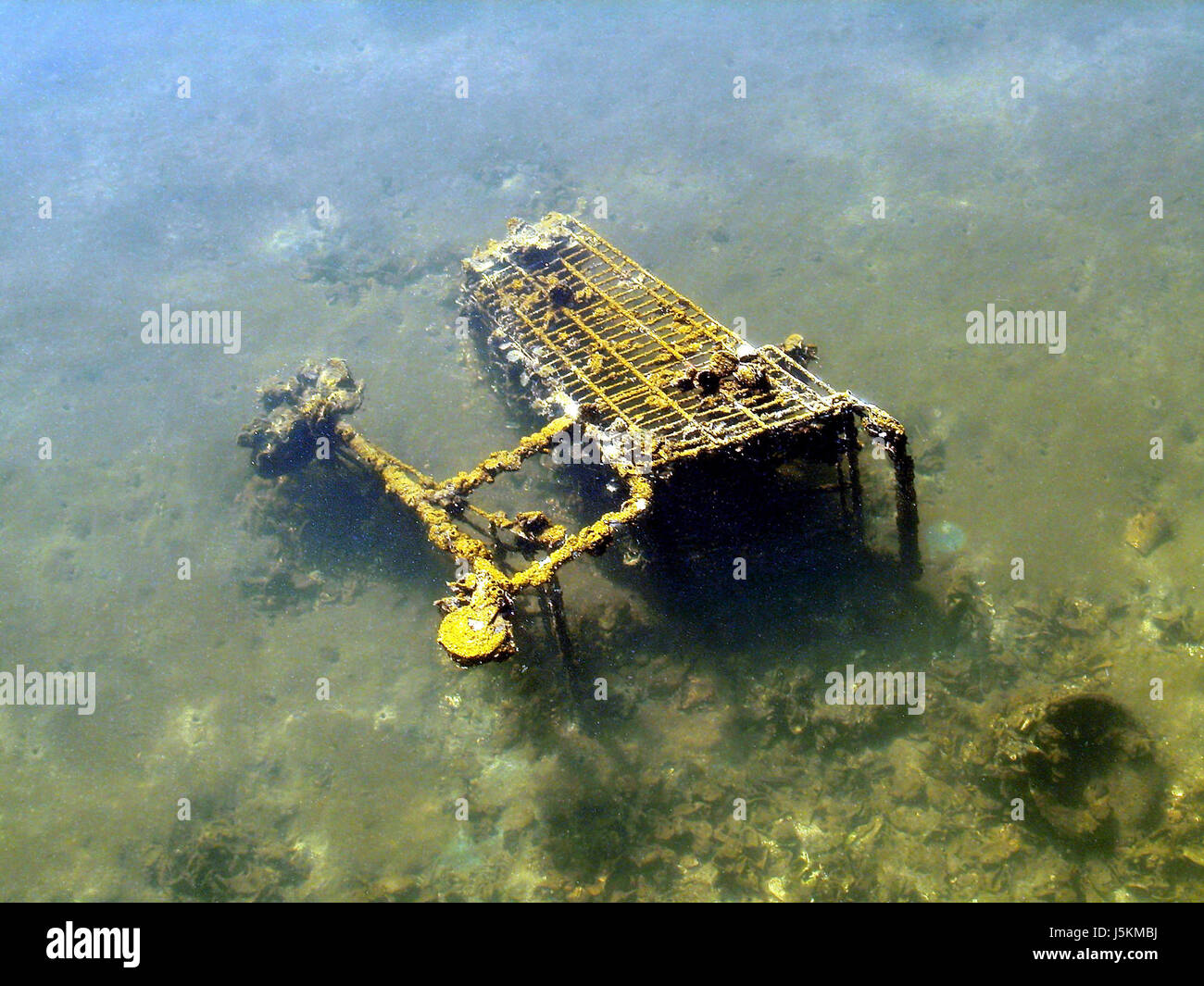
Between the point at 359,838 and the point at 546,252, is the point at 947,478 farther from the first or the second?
the point at 359,838

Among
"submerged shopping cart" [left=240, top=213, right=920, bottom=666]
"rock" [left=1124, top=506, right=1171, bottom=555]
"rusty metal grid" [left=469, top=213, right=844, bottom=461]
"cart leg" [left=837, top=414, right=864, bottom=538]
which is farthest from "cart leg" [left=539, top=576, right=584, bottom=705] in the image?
"rock" [left=1124, top=506, right=1171, bottom=555]

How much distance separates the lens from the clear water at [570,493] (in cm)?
1224

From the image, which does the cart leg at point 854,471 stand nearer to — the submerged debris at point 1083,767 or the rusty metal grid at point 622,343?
the rusty metal grid at point 622,343

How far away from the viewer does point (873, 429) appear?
11883 mm
